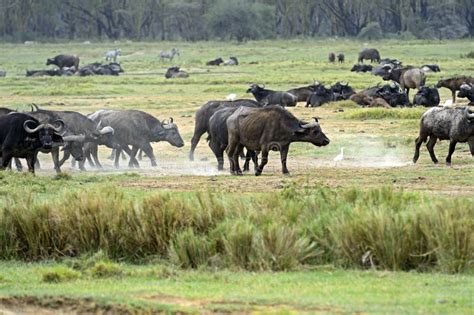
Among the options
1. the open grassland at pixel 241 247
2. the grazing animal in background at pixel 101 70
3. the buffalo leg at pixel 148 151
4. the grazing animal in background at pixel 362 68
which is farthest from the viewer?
the grazing animal in background at pixel 101 70

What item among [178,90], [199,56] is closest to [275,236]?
[178,90]

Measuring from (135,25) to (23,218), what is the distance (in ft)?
301

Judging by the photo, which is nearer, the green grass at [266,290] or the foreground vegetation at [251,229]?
the green grass at [266,290]

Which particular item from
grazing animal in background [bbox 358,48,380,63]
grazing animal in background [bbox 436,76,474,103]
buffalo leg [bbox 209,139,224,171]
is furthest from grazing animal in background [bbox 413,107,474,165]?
grazing animal in background [bbox 358,48,380,63]

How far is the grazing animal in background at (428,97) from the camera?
33.2m

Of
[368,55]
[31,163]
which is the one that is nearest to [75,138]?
[31,163]

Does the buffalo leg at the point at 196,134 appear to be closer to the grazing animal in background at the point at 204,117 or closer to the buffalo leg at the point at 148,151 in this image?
the grazing animal in background at the point at 204,117

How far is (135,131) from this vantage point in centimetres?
2455

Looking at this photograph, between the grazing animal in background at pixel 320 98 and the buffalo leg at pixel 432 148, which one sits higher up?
the buffalo leg at pixel 432 148

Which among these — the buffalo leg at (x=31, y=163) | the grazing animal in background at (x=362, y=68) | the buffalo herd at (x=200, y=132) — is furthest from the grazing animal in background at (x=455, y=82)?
the grazing animal in background at (x=362, y=68)

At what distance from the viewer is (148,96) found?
4038 centimetres

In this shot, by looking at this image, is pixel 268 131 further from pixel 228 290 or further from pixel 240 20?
pixel 240 20

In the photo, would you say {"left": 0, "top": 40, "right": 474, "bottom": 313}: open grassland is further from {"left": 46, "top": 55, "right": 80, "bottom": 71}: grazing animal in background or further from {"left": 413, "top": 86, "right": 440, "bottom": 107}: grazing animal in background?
{"left": 46, "top": 55, "right": 80, "bottom": 71}: grazing animal in background

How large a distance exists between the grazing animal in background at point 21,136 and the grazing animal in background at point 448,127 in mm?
6848
